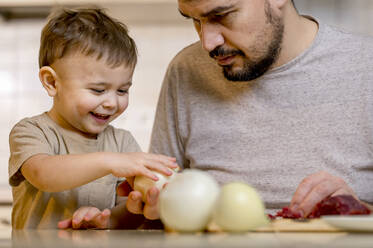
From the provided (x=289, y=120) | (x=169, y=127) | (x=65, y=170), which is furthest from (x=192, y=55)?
(x=65, y=170)

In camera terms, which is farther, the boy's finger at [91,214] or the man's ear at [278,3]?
the man's ear at [278,3]

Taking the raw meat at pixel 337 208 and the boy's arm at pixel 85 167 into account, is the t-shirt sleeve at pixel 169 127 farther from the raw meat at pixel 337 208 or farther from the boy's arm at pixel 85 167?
the raw meat at pixel 337 208

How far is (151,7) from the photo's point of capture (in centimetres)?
293

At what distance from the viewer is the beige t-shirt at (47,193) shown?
134 centimetres

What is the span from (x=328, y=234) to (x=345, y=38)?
92 cm

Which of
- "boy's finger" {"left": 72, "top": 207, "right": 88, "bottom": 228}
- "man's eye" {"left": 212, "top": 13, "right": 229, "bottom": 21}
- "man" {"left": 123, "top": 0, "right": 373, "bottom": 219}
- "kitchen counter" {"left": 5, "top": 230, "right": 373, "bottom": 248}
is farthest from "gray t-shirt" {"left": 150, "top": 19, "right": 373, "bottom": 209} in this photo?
"kitchen counter" {"left": 5, "top": 230, "right": 373, "bottom": 248}

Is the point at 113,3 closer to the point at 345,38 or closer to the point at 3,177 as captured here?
the point at 3,177

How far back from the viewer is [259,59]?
60.2 inches

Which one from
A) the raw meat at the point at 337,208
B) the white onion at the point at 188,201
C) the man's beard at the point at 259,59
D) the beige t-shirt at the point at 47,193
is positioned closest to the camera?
the white onion at the point at 188,201

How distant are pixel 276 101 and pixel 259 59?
0.46ft

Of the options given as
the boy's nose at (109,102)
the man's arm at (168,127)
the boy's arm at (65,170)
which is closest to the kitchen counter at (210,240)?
the boy's arm at (65,170)

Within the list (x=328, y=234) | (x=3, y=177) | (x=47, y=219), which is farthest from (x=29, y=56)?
(x=328, y=234)

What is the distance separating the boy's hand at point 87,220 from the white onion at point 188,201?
362 mm

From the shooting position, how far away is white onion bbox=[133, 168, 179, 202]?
3.31 feet
